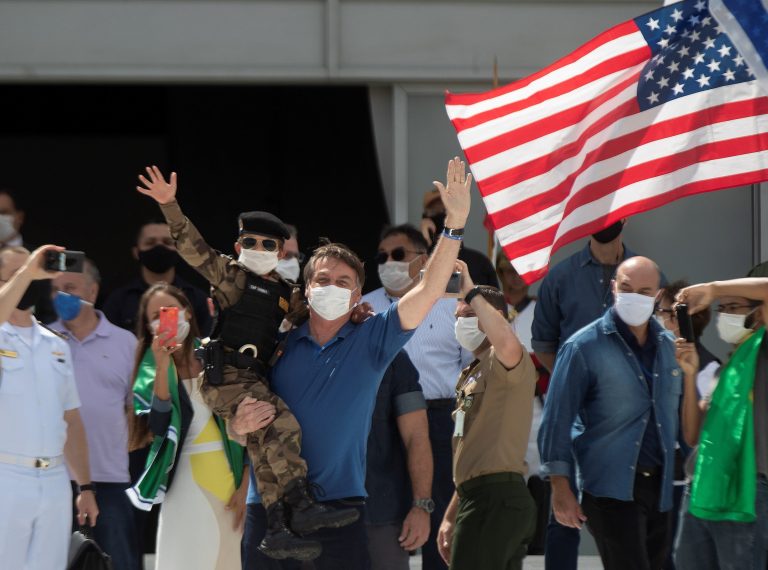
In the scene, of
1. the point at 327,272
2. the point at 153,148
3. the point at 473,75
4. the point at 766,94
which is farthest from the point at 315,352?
the point at 153,148

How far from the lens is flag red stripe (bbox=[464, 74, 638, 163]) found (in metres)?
7.04

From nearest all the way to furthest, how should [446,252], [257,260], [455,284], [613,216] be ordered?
[446,252], [257,260], [455,284], [613,216]

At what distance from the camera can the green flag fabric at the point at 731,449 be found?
622 centimetres

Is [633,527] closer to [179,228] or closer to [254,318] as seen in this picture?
[254,318]

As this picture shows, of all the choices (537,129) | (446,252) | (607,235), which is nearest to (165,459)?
(446,252)

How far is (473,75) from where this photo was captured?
10352 mm

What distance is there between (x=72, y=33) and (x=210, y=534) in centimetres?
444

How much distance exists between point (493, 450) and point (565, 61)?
189 cm

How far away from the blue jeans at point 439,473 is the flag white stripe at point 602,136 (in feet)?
5.04

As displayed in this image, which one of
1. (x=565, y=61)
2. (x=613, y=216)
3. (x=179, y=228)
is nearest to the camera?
(x=179, y=228)

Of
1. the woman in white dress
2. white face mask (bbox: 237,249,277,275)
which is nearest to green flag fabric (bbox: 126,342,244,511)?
the woman in white dress

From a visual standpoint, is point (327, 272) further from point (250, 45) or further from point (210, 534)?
point (250, 45)

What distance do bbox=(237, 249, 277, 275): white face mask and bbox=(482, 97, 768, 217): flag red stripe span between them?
1.25m

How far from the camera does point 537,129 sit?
7.17 metres
